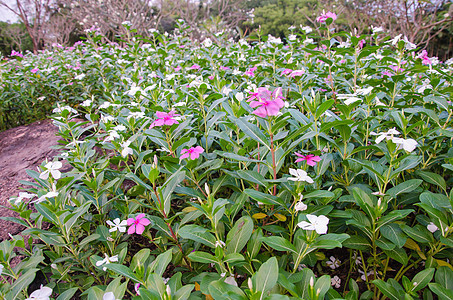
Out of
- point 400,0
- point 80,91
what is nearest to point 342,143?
point 80,91

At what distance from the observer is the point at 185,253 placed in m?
1.41

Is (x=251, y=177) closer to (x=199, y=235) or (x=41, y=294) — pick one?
(x=199, y=235)

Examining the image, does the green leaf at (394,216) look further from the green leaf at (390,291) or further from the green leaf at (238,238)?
the green leaf at (238,238)

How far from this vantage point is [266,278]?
88cm

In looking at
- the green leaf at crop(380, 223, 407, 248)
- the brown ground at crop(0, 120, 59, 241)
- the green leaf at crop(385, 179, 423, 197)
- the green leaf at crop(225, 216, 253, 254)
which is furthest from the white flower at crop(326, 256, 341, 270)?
the brown ground at crop(0, 120, 59, 241)

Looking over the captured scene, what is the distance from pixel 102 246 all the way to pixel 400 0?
9047mm

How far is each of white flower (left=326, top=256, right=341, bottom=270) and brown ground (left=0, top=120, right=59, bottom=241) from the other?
2.00 meters

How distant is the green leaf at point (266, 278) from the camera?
87cm

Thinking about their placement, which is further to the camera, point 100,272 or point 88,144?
point 88,144

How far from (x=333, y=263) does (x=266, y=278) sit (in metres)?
0.84

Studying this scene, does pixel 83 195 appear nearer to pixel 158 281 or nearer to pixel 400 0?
pixel 158 281

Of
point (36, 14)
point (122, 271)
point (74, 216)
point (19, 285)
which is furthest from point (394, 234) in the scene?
point (36, 14)

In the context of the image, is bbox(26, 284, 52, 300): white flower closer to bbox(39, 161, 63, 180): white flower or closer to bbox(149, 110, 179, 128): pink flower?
bbox(39, 161, 63, 180): white flower

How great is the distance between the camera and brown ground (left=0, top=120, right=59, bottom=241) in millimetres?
2279
